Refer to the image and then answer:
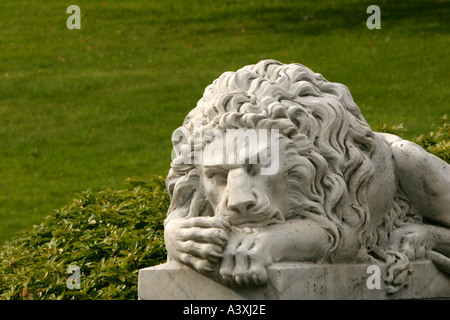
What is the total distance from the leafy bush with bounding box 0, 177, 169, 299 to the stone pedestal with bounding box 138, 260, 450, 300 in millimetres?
1576

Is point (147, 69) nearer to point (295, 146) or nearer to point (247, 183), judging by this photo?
point (295, 146)

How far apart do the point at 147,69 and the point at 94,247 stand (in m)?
8.93

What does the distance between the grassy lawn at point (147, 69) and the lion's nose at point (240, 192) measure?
21.0 ft

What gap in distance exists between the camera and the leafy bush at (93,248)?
6.79 m

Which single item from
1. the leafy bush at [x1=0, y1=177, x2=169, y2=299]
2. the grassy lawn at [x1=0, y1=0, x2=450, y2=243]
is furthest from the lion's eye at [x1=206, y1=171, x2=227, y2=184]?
the grassy lawn at [x1=0, y1=0, x2=450, y2=243]

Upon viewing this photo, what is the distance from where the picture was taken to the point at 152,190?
8.95 m

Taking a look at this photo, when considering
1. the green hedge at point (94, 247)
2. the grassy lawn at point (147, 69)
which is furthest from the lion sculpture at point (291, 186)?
the grassy lawn at point (147, 69)

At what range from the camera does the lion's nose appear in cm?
477

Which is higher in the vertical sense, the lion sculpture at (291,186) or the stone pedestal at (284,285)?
the lion sculpture at (291,186)

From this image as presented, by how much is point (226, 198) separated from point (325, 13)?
14114mm

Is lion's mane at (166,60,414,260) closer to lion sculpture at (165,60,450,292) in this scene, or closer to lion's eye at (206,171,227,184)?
lion sculpture at (165,60,450,292)

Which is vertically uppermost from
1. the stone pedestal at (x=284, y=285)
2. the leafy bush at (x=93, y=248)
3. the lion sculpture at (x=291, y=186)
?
the lion sculpture at (x=291, y=186)

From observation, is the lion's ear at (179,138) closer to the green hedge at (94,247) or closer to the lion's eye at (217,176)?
the lion's eye at (217,176)

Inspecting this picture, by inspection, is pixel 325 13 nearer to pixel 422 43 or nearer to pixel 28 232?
pixel 422 43
